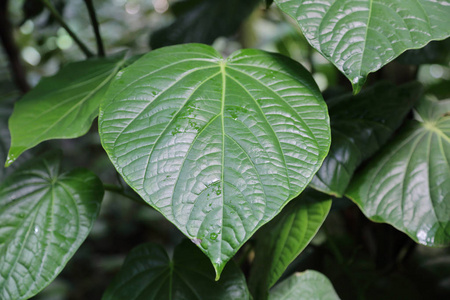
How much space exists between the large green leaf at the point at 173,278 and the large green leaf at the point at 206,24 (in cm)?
64

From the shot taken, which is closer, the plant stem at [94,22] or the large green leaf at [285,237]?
the large green leaf at [285,237]

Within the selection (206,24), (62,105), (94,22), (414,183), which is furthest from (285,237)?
(206,24)

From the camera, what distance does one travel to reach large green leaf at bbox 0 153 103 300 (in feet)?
2.02

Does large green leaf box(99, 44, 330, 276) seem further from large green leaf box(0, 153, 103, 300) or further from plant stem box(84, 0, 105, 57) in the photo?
plant stem box(84, 0, 105, 57)

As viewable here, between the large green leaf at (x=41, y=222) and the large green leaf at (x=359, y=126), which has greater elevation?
the large green leaf at (x=359, y=126)

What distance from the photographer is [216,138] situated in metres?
0.52

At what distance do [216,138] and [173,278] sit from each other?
0.29 meters

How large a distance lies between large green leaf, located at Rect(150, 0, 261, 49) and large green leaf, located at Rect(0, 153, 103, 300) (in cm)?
55

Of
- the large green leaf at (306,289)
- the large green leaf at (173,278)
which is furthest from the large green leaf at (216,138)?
the large green leaf at (306,289)

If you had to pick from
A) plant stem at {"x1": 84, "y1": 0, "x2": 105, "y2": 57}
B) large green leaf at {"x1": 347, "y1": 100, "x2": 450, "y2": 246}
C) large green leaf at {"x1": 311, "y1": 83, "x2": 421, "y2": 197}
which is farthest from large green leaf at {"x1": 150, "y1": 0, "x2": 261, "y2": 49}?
large green leaf at {"x1": 347, "y1": 100, "x2": 450, "y2": 246}

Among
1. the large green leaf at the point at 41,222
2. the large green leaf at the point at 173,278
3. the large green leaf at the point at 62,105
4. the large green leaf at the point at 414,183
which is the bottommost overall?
the large green leaf at the point at 173,278

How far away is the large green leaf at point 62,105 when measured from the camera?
65 cm

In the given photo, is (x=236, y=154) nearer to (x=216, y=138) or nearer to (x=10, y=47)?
(x=216, y=138)

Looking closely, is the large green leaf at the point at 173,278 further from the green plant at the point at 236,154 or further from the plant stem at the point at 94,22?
the plant stem at the point at 94,22
